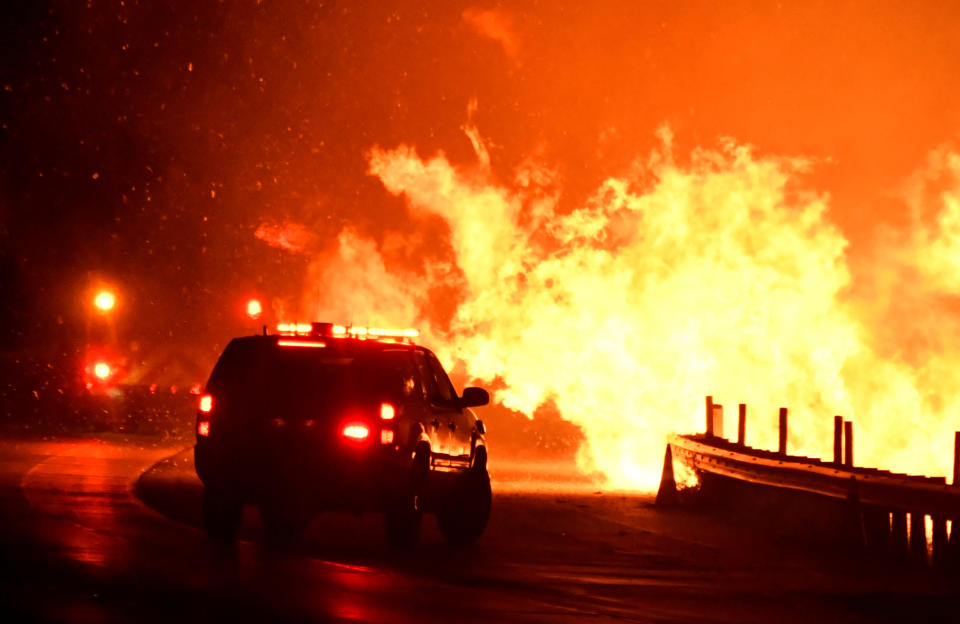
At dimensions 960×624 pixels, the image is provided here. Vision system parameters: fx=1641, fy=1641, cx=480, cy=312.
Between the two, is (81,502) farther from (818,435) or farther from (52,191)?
(52,191)

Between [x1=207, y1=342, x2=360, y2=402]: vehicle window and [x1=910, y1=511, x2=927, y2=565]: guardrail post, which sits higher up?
[x1=207, y1=342, x2=360, y2=402]: vehicle window

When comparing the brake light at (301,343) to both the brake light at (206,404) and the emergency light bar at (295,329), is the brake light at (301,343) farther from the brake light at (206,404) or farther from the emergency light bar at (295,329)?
the brake light at (206,404)

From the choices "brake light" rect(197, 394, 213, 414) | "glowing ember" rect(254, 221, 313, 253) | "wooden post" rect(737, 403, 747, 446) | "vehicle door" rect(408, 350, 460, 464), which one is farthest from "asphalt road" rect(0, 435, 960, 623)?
"glowing ember" rect(254, 221, 313, 253)

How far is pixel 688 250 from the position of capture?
3241cm

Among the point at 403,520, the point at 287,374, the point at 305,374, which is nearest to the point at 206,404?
the point at 287,374

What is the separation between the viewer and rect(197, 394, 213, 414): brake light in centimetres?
1450

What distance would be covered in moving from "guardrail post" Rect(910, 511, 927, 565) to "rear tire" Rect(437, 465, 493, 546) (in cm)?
400

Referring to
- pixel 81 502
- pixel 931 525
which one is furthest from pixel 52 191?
pixel 931 525

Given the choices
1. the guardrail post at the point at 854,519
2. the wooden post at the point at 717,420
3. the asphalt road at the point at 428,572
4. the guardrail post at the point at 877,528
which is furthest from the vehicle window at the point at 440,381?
the wooden post at the point at 717,420

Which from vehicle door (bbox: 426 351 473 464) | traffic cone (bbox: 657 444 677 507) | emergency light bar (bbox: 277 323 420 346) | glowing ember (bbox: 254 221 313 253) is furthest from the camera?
glowing ember (bbox: 254 221 313 253)

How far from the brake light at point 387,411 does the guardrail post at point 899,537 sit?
4.79 m

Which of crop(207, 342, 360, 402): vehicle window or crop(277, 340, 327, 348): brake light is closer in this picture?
crop(207, 342, 360, 402): vehicle window

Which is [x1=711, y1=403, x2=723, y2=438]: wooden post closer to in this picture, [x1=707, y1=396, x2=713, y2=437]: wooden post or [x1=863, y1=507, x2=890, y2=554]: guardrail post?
[x1=707, y1=396, x2=713, y2=437]: wooden post

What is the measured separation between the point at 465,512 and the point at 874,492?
3831 millimetres
